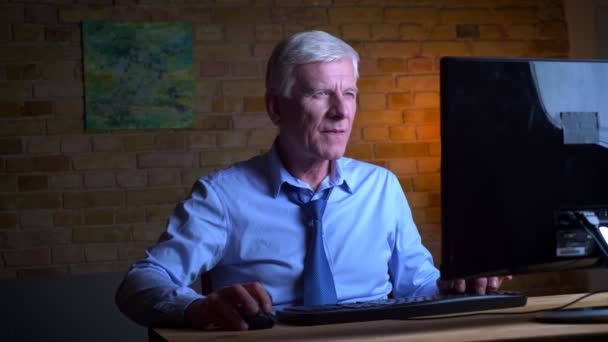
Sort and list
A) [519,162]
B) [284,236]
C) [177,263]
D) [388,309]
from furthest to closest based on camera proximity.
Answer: [284,236]
[177,263]
[388,309]
[519,162]

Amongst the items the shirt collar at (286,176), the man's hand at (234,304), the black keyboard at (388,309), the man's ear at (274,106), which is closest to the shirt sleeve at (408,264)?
the shirt collar at (286,176)

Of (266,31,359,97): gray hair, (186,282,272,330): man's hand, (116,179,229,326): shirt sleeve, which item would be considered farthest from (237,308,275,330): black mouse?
(266,31,359,97): gray hair

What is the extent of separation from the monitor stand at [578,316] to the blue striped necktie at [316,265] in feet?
2.06

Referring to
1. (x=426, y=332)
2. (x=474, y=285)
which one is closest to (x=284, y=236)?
(x=474, y=285)

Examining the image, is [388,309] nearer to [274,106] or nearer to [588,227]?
[588,227]

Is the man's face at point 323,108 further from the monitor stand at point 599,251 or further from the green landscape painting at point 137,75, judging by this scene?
the green landscape painting at point 137,75

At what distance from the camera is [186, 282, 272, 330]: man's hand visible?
163cm

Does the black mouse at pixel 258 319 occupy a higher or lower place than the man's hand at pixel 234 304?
lower

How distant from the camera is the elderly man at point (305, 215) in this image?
224 cm

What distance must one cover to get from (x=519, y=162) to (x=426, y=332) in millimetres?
346

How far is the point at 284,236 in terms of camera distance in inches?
89.7

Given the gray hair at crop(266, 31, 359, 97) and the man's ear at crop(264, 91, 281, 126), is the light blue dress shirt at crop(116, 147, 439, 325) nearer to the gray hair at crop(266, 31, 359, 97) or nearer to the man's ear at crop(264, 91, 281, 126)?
the man's ear at crop(264, 91, 281, 126)

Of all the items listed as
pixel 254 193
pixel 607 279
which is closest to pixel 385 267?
pixel 254 193

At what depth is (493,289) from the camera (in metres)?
1.93
